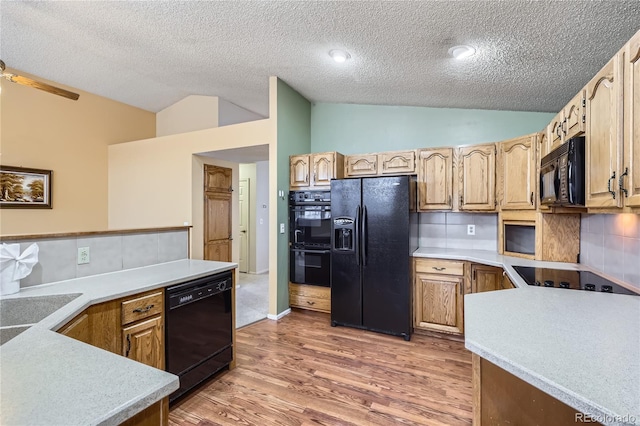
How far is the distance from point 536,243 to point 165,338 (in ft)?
10.1

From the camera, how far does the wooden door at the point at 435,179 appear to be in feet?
10.6

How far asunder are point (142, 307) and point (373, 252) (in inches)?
86.7

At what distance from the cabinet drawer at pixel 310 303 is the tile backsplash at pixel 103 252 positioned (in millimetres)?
1617

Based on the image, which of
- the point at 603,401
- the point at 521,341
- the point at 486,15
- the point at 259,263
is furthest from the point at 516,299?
the point at 259,263

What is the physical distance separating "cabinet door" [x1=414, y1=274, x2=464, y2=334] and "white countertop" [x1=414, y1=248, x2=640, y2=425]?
132cm

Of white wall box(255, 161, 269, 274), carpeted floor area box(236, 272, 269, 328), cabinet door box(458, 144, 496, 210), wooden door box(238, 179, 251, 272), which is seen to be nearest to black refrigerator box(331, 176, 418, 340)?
cabinet door box(458, 144, 496, 210)

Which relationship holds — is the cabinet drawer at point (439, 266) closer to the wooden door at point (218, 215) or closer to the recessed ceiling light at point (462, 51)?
the recessed ceiling light at point (462, 51)

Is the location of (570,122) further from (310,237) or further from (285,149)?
(285,149)

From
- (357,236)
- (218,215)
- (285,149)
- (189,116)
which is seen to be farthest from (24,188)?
(357,236)

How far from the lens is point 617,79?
1297mm

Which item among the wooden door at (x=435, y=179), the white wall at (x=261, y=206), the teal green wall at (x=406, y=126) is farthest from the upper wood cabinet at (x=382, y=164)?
the white wall at (x=261, y=206)

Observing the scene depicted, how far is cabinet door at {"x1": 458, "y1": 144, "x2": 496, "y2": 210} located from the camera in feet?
9.92

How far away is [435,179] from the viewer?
330 centimetres

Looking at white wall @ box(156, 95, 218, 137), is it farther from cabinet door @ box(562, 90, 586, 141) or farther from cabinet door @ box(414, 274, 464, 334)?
cabinet door @ box(562, 90, 586, 141)
